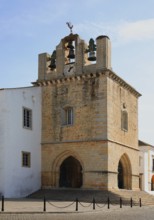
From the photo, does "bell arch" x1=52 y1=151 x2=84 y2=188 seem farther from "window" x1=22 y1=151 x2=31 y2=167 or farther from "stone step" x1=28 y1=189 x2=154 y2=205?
"window" x1=22 y1=151 x2=31 y2=167

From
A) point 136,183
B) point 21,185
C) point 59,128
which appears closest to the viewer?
point 21,185

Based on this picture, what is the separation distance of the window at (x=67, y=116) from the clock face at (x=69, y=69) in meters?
2.64

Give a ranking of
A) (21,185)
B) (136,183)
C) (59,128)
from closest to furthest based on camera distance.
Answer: (21,185), (59,128), (136,183)

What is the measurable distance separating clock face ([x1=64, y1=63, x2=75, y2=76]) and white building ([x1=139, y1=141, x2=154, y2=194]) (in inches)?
919

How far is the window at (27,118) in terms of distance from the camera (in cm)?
2899

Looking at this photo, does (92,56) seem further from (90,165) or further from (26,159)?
(26,159)

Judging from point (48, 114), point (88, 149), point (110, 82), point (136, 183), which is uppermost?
point (110, 82)

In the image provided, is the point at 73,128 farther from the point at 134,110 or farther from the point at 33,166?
the point at 134,110

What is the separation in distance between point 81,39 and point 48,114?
6.18 meters

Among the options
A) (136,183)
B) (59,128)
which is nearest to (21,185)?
(59,128)

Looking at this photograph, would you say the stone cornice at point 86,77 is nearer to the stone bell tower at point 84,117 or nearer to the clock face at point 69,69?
the stone bell tower at point 84,117

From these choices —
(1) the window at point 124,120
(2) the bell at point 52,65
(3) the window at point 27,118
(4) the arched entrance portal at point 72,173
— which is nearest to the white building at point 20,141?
(3) the window at point 27,118

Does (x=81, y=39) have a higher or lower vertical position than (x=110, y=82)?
higher

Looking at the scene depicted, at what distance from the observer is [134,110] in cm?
3409
